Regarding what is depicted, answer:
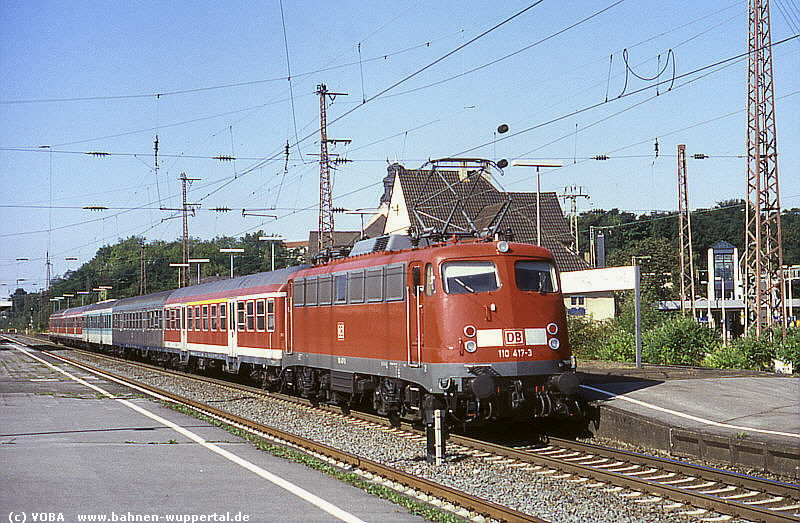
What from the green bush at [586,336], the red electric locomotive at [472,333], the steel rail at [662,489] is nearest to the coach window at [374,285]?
the red electric locomotive at [472,333]

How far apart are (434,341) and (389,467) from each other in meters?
3.11

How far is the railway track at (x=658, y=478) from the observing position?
402 inches

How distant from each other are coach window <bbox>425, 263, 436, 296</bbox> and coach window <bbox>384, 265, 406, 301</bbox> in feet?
2.63

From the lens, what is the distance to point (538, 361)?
50.9 ft

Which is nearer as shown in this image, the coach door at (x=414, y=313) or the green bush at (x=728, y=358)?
the coach door at (x=414, y=313)

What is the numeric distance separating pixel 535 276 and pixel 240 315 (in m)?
14.8

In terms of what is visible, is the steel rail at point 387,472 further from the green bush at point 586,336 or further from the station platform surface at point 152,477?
the green bush at point 586,336

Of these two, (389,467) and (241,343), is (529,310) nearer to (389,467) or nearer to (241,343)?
(389,467)

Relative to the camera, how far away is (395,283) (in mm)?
17000

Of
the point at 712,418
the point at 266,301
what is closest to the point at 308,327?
the point at 266,301

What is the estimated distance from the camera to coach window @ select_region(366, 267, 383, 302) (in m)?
17.7

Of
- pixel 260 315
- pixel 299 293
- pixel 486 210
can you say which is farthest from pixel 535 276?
pixel 486 210

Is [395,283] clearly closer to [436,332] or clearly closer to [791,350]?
[436,332]

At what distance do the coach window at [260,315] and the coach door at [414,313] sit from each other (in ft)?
34.6
